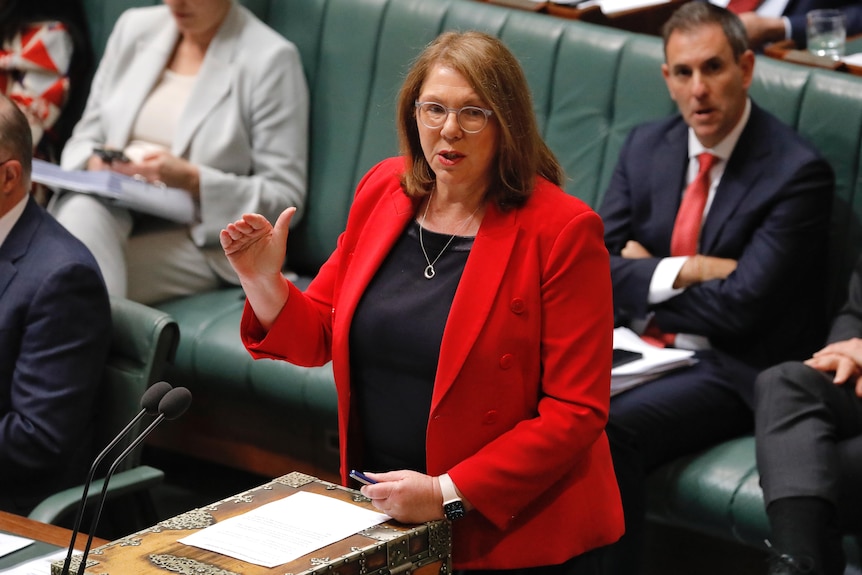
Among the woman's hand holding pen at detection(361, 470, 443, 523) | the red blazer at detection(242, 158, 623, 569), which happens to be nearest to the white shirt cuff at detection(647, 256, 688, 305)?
the red blazer at detection(242, 158, 623, 569)

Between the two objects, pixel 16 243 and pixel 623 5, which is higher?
pixel 623 5

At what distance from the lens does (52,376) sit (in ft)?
8.70

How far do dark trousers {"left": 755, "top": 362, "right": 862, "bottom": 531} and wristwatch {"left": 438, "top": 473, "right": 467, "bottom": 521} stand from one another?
901mm

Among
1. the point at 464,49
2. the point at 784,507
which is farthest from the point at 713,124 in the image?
the point at 464,49

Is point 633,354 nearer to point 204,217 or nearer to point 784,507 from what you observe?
point 784,507

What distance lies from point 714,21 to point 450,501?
1.74 metres

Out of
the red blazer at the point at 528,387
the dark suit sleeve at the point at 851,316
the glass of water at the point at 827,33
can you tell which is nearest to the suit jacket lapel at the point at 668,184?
the dark suit sleeve at the point at 851,316

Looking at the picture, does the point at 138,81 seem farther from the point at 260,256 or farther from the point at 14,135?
the point at 260,256

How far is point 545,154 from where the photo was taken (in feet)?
7.13

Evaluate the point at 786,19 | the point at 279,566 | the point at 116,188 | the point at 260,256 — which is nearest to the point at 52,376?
the point at 260,256

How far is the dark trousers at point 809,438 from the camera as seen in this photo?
2.66m

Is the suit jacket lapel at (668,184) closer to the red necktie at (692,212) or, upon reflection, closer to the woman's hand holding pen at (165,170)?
the red necktie at (692,212)

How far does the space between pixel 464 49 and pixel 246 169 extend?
2.10m

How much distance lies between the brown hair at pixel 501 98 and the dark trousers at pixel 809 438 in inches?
35.2
